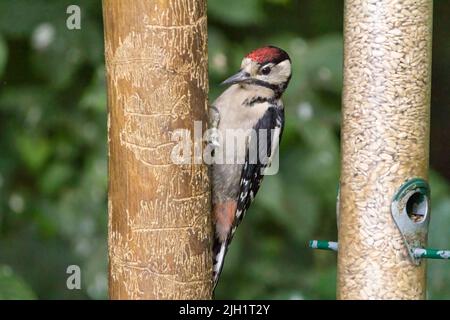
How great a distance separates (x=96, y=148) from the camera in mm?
4309

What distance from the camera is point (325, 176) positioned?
4.33 meters

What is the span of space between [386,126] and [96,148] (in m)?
1.59

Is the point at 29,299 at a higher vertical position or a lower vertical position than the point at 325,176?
lower

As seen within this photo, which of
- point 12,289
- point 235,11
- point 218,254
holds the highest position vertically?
point 235,11

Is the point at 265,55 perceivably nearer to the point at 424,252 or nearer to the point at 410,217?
the point at 410,217

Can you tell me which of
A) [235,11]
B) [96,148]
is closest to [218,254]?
[96,148]

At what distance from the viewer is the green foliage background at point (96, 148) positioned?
4.26 metres

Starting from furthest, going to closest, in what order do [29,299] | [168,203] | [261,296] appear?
[261,296] < [29,299] < [168,203]

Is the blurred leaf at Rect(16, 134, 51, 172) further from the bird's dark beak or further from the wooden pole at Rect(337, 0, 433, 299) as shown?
the wooden pole at Rect(337, 0, 433, 299)

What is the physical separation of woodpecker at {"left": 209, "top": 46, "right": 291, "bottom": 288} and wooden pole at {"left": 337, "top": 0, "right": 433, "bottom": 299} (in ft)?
1.63

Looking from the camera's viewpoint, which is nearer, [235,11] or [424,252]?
[424,252]
